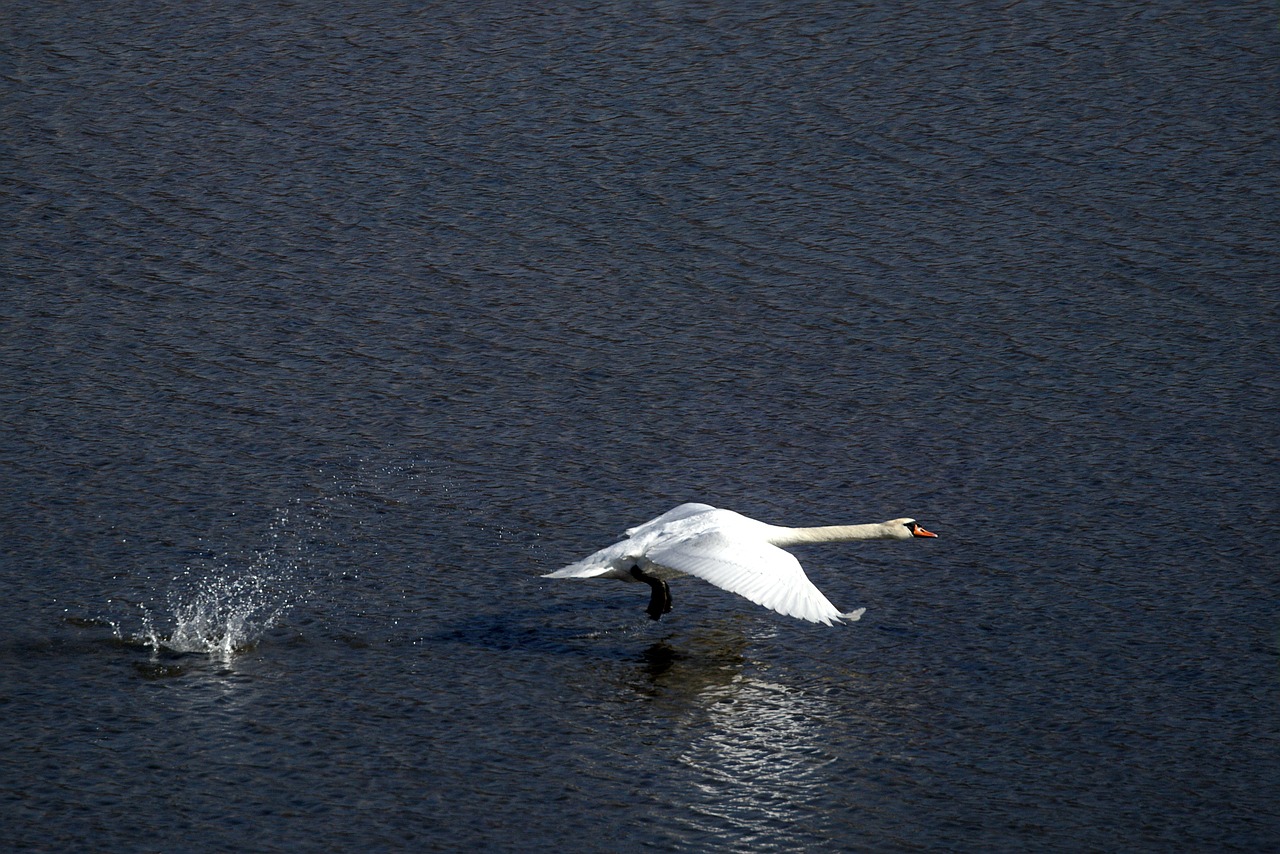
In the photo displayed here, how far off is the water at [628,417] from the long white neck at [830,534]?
10.1 inches

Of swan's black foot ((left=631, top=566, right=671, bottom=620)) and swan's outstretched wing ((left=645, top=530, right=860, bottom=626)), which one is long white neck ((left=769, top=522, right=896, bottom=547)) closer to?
swan's outstretched wing ((left=645, top=530, right=860, bottom=626))

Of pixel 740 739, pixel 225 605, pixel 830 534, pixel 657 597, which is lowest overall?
pixel 740 739

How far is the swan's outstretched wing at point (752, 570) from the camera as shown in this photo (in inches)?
339

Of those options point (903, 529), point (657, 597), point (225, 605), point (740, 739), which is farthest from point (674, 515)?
point (225, 605)

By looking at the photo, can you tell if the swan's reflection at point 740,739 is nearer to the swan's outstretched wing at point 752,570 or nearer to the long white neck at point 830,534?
the swan's outstretched wing at point 752,570

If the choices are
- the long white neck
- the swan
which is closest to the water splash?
the swan

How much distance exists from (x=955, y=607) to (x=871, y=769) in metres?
1.62

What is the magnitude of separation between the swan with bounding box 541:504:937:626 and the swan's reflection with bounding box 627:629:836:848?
377mm

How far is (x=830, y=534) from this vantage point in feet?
31.6

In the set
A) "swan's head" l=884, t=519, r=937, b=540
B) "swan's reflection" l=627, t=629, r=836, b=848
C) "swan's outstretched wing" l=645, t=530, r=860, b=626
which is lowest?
"swan's reflection" l=627, t=629, r=836, b=848

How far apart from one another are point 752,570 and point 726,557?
0.17 metres

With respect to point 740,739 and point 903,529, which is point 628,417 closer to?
point 903,529

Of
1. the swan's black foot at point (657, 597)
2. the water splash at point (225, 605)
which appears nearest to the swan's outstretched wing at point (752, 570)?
the swan's black foot at point (657, 597)

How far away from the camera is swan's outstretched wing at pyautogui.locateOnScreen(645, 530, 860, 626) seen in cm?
862
